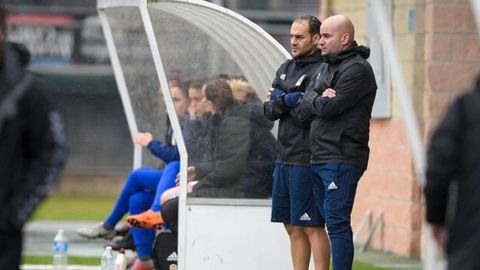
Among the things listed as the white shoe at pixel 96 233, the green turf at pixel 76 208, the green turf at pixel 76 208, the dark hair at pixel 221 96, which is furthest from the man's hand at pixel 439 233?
the green turf at pixel 76 208

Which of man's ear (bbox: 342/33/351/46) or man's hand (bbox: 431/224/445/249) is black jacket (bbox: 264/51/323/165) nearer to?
man's ear (bbox: 342/33/351/46)

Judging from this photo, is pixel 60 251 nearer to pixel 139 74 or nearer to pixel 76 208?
pixel 139 74

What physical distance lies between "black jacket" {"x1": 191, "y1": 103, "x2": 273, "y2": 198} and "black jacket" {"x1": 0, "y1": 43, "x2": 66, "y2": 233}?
4864 mm

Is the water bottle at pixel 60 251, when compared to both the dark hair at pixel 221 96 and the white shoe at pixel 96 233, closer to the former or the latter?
the white shoe at pixel 96 233

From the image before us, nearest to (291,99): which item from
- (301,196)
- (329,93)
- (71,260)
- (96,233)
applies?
(329,93)

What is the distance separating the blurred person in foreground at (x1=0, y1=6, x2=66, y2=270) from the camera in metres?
6.46

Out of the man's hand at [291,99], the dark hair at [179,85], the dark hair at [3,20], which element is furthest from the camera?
the dark hair at [179,85]

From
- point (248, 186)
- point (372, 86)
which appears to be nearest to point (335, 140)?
point (372, 86)

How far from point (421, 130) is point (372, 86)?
2.75 ft

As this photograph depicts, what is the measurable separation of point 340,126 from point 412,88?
54 centimetres

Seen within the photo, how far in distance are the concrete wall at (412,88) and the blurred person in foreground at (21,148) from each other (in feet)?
9.69

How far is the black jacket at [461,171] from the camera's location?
20.2 ft

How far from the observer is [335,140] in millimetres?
9844

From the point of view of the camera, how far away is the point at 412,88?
32.7ft
